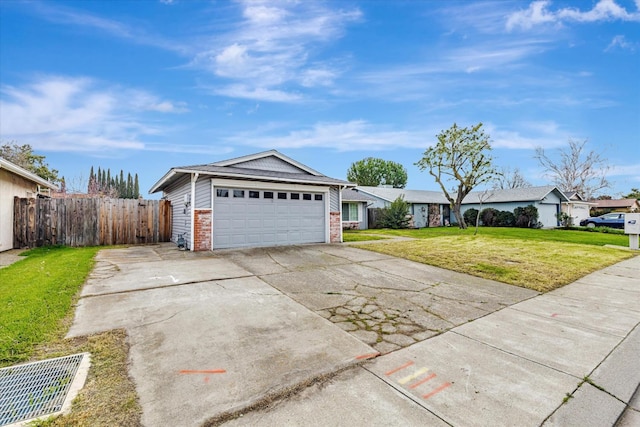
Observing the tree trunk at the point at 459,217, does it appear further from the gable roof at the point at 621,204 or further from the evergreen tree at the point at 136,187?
the evergreen tree at the point at 136,187

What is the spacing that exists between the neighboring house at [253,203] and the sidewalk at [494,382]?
8.19 metres

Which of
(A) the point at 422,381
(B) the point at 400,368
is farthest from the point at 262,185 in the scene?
(A) the point at 422,381

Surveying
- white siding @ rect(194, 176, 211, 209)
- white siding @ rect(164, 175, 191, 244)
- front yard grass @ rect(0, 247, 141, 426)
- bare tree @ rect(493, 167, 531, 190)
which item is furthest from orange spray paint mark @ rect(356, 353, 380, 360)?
bare tree @ rect(493, 167, 531, 190)

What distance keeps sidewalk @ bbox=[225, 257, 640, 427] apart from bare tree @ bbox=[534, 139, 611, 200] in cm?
4054

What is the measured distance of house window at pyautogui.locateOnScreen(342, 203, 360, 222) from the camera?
22.0 metres

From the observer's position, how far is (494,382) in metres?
2.53

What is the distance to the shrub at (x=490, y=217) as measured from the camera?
26.2 m

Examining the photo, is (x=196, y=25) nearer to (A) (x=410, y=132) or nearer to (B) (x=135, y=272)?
(B) (x=135, y=272)

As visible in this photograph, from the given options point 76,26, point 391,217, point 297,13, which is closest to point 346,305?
point 297,13

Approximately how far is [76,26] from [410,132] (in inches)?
885

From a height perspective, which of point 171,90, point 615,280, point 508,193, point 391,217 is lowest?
point 615,280

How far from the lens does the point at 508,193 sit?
27750 millimetres

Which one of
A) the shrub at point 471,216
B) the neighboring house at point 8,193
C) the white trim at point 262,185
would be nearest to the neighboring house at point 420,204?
the shrub at point 471,216

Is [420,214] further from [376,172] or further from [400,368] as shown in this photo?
[400,368]
